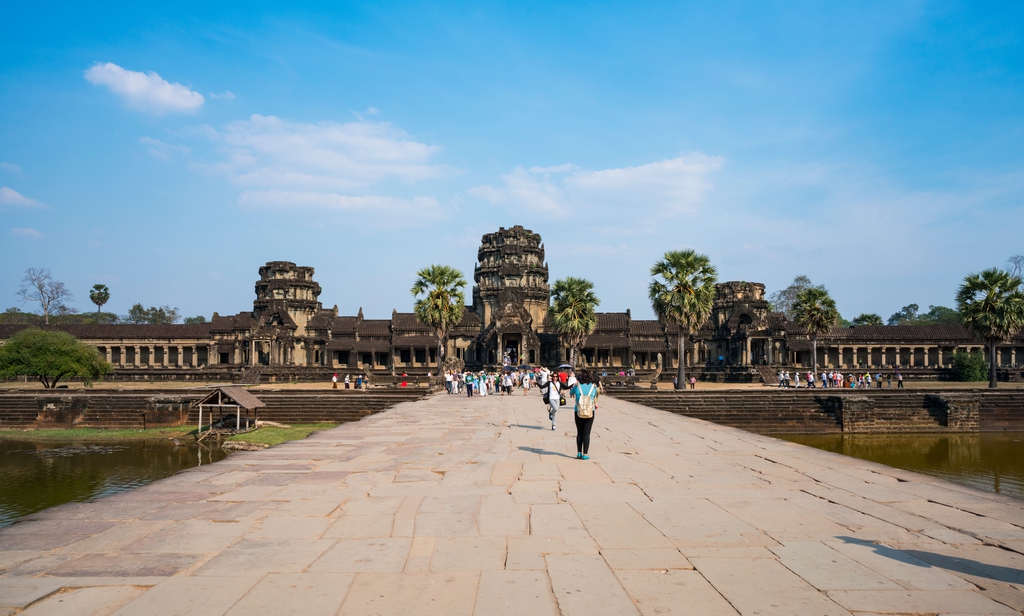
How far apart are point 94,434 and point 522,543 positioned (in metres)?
26.6

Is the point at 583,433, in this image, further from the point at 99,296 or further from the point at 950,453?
the point at 99,296

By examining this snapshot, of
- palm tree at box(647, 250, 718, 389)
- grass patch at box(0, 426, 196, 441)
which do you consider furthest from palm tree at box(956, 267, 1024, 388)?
grass patch at box(0, 426, 196, 441)

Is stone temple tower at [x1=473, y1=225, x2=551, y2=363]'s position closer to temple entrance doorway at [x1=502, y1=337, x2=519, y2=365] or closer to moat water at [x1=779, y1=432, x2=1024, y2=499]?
temple entrance doorway at [x1=502, y1=337, x2=519, y2=365]

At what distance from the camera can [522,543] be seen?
5742 mm

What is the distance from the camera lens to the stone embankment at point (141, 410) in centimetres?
2722

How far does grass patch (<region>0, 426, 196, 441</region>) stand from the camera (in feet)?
80.4

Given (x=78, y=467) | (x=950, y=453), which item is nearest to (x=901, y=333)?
(x=950, y=453)

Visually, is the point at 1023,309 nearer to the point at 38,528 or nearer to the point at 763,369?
the point at 763,369

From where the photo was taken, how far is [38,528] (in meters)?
6.08

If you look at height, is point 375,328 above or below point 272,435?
above

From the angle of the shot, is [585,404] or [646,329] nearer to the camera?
[585,404]

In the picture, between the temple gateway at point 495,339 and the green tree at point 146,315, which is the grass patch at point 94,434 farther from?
the green tree at point 146,315

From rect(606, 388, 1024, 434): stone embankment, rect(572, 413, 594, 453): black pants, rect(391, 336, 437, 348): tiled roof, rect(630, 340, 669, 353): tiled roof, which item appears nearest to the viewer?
rect(572, 413, 594, 453): black pants

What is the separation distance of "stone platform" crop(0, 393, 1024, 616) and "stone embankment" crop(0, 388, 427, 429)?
58.0ft
